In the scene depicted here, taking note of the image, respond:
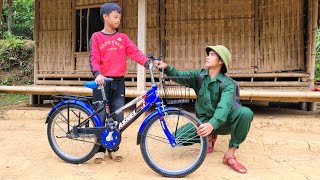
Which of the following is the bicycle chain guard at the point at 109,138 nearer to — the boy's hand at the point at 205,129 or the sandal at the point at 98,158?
the sandal at the point at 98,158

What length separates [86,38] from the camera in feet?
25.1

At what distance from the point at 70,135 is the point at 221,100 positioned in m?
1.65

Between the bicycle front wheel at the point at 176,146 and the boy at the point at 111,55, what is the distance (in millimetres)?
455

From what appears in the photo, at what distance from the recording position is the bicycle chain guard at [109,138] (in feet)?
11.3

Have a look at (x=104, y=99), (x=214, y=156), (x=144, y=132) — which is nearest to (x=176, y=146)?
(x=144, y=132)

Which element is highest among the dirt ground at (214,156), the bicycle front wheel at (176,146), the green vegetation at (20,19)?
the green vegetation at (20,19)

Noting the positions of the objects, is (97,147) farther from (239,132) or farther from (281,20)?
(281,20)

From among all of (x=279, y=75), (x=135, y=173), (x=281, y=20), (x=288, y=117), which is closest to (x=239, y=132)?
(x=135, y=173)

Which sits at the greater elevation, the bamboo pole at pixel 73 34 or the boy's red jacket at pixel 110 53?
the bamboo pole at pixel 73 34

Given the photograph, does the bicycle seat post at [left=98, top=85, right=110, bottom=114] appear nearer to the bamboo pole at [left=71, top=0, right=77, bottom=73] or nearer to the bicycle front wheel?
the bicycle front wheel

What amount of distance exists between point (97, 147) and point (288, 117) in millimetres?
3670

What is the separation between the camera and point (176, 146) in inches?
131

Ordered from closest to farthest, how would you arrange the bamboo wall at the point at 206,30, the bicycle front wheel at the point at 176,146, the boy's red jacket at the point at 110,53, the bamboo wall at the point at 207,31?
1. the bicycle front wheel at the point at 176,146
2. the boy's red jacket at the point at 110,53
3. the bamboo wall at the point at 207,31
4. the bamboo wall at the point at 206,30

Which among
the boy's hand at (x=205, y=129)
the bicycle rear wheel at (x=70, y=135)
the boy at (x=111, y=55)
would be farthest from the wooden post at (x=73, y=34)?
the boy's hand at (x=205, y=129)
